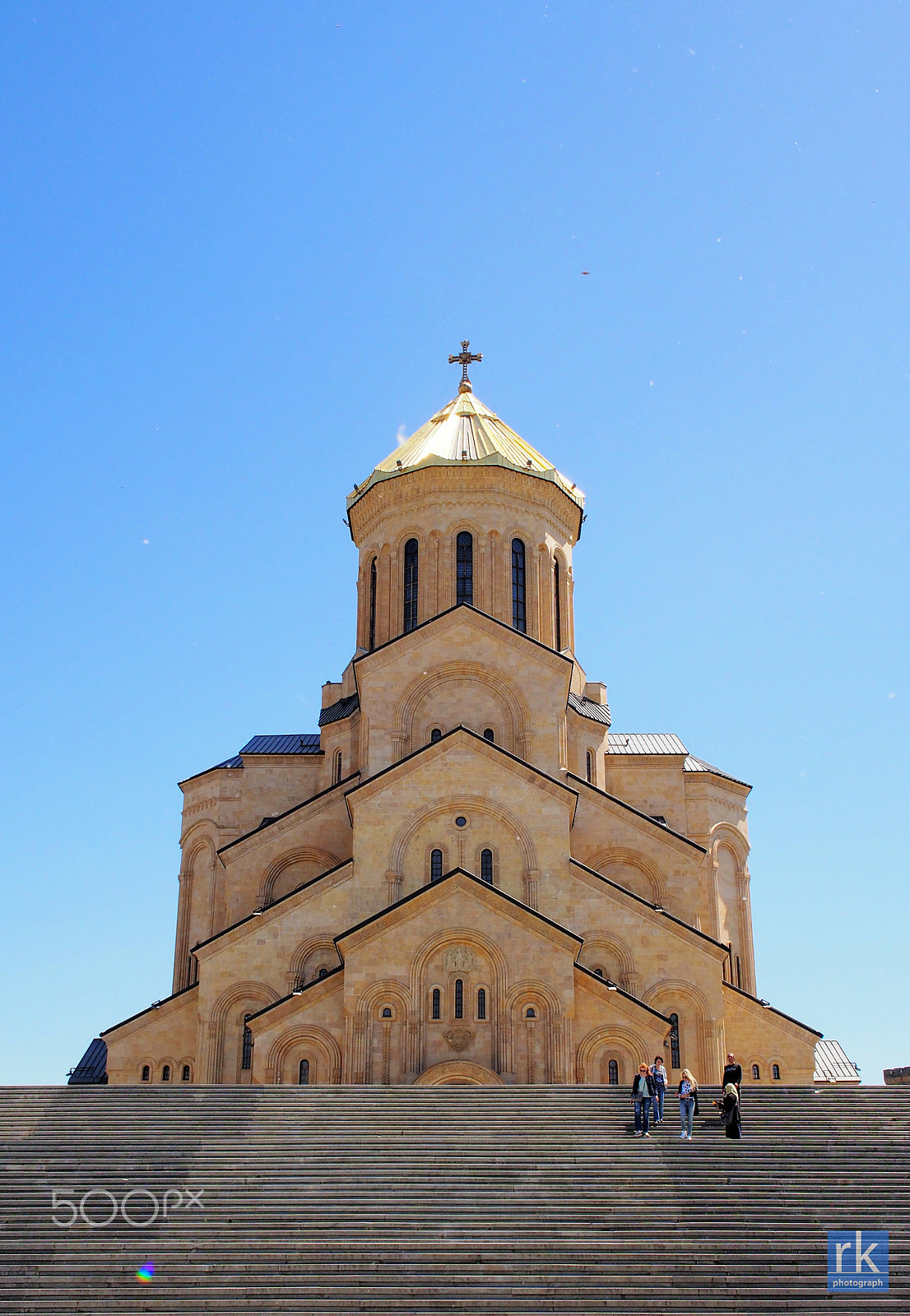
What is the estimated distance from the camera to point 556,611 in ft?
114

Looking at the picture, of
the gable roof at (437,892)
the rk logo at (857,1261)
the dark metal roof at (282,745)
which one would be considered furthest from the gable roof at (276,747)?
the rk logo at (857,1261)

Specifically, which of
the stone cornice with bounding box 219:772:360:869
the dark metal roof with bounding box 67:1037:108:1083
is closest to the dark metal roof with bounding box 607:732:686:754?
the stone cornice with bounding box 219:772:360:869

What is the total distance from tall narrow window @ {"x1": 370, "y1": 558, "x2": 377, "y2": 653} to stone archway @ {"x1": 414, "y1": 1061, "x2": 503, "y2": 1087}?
44.3 feet

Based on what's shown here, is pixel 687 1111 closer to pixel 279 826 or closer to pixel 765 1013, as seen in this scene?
pixel 765 1013

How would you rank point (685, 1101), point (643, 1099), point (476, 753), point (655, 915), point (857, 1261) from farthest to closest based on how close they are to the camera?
point (476, 753)
point (655, 915)
point (643, 1099)
point (685, 1101)
point (857, 1261)

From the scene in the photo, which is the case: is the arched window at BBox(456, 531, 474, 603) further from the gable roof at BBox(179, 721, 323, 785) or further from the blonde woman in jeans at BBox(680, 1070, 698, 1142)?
the blonde woman in jeans at BBox(680, 1070, 698, 1142)

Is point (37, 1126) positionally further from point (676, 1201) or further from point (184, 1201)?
point (676, 1201)

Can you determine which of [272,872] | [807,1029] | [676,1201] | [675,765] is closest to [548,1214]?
[676,1201]

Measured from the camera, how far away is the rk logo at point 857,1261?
14.0m

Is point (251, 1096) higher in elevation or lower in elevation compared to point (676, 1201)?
higher

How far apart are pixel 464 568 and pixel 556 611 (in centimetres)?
289

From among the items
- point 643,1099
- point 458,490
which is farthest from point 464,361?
point 643,1099

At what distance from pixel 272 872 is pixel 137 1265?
1588 centimetres

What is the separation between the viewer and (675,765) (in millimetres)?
33469
